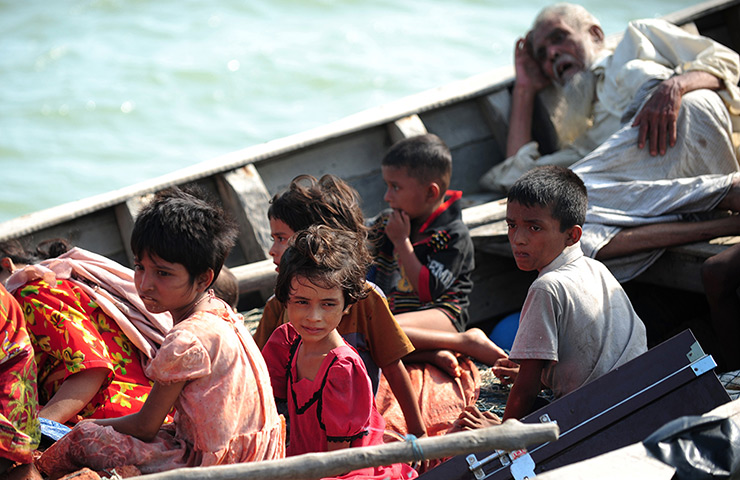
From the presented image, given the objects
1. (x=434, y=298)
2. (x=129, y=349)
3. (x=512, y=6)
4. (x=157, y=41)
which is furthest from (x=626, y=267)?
(x=512, y=6)

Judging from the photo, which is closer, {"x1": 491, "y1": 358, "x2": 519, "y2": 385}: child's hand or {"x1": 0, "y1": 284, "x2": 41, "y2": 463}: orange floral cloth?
{"x1": 0, "y1": 284, "x2": 41, "y2": 463}: orange floral cloth

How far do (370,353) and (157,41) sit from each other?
13.2m

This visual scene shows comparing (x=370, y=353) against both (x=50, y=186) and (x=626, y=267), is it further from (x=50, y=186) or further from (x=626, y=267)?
(x=50, y=186)

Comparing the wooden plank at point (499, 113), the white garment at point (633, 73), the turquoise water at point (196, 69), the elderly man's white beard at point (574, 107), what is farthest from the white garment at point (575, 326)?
the turquoise water at point (196, 69)

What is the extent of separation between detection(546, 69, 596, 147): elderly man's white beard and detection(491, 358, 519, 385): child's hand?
206 centimetres

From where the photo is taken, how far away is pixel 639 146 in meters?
3.76

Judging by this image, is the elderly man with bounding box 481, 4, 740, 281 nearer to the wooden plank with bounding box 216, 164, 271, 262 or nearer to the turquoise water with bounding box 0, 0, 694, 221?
the wooden plank with bounding box 216, 164, 271, 262

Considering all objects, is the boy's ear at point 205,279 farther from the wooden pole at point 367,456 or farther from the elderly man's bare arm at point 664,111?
the elderly man's bare arm at point 664,111

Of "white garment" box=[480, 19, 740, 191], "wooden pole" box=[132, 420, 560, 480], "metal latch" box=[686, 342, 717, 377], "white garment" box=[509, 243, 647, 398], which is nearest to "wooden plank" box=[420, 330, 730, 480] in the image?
"metal latch" box=[686, 342, 717, 377]

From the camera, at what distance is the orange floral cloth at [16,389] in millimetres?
2064

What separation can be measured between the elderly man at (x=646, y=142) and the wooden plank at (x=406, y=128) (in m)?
0.50

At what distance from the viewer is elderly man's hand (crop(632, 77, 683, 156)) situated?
145 inches

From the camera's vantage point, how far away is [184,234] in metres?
2.28

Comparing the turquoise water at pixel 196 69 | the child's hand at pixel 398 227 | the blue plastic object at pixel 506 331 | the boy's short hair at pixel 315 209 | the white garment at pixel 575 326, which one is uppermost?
the turquoise water at pixel 196 69
